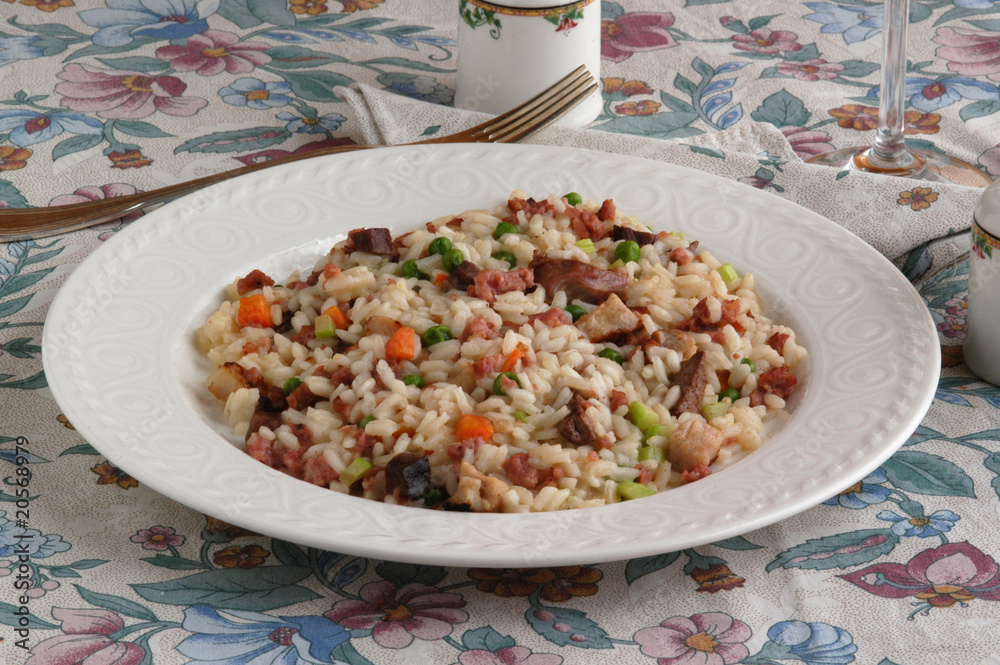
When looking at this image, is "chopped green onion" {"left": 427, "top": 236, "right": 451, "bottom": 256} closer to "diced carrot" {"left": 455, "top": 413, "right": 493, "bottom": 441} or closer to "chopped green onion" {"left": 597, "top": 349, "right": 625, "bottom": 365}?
"chopped green onion" {"left": 597, "top": 349, "right": 625, "bottom": 365}

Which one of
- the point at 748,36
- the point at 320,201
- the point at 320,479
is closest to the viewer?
the point at 320,479

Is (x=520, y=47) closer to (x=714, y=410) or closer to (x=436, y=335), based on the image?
(x=436, y=335)

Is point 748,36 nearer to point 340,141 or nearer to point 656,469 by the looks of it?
point 340,141

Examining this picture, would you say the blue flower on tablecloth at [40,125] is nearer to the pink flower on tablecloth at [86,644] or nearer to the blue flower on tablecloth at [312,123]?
the blue flower on tablecloth at [312,123]

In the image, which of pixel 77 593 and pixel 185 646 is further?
pixel 77 593

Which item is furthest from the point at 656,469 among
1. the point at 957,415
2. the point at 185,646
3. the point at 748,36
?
the point at 748,36
